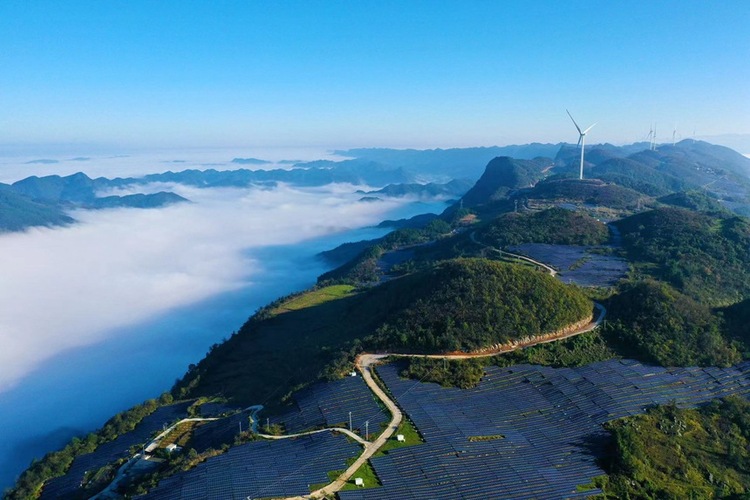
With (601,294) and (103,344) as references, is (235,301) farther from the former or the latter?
(601,294)

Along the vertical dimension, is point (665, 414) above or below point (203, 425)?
above

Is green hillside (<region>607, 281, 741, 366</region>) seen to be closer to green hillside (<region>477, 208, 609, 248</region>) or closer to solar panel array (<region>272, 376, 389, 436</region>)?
solar panel array (<region>272, 376, 389, 436</region>)

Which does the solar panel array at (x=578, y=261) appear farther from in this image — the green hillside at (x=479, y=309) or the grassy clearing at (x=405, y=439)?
the grassy clearing at (x=405, y=439)

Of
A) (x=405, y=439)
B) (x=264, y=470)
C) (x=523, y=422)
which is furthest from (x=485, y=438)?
(x=264, y=470)

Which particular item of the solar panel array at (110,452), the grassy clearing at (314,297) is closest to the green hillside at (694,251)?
the grassy clearing at (314,297)

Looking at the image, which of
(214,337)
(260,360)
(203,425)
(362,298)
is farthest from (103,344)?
(203,425)

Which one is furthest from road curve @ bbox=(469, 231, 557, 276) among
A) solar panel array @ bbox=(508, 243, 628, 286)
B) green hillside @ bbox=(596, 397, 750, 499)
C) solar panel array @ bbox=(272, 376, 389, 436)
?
solar panel array @ bbox=(272, 376, 389, 436)

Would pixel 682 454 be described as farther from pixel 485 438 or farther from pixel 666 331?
pixel 666 331
